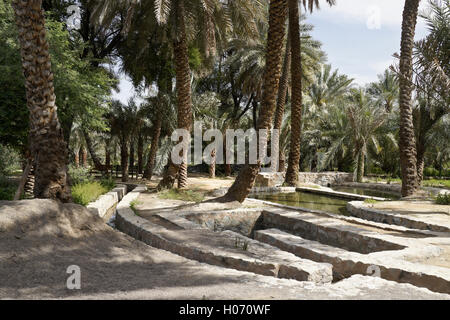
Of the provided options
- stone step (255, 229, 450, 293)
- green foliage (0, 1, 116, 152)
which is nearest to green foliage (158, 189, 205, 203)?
green foliage (0, 1, 116, 152)

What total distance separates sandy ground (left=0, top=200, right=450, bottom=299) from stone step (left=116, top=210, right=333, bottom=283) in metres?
0.41

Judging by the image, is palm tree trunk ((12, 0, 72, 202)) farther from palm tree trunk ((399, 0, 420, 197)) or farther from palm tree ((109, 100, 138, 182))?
palm tree ((109, 100, 138, 182))

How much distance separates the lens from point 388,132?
25094 mm

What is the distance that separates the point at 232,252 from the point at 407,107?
35.1ft

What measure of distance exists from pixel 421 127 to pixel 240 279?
17.6 meters

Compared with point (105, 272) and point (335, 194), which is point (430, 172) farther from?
point (105, 272)

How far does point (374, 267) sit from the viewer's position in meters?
4.50

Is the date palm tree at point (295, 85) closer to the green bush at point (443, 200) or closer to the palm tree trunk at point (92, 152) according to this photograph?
the green bush at point (443, 200)

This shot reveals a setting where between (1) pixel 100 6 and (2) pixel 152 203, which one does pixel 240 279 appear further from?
(1) pixel 100 6

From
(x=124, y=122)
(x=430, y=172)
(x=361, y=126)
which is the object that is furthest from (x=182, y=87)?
(x=430, y=172)

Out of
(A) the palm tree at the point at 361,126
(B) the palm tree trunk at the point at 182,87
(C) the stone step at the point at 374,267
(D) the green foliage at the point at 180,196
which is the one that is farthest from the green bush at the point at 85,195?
(A) the palm tree at the point at 361,126

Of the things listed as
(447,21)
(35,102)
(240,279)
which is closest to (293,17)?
(447,21)

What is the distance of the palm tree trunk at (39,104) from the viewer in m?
6.57
